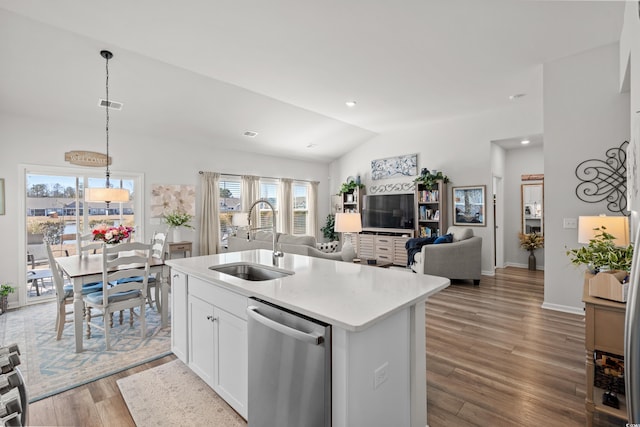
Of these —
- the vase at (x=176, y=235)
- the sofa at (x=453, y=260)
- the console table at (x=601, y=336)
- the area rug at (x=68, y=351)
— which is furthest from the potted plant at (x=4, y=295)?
the console table at (x=601, y=336)

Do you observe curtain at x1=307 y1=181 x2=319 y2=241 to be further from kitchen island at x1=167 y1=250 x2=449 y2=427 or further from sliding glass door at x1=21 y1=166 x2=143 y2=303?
kitchen island at x1=167 y1=250 x2=449 y2=427

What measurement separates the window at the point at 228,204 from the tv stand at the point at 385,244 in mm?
3161

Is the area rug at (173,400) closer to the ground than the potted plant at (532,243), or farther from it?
closer to the ground

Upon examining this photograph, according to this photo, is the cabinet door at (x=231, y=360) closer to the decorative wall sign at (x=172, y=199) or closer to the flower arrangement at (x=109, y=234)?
the flower arrangement at (x=109, y=234)

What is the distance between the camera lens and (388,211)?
7379 mm

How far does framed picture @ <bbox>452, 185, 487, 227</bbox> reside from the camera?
20.0 feet

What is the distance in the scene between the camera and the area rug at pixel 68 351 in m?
2.44

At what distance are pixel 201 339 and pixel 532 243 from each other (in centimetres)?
667

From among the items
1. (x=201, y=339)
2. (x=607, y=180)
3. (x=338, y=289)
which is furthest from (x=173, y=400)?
(x=607, y=180)

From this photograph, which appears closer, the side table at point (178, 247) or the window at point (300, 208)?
the side table at point (178, 247)

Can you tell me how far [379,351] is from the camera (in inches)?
56.7

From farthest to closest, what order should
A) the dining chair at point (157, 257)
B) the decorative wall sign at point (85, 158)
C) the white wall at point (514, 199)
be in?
1. the white wall at point (514, 199)
2. the decorative wall sign at point (85, 158)
3. the dining chair at point (157, 257)

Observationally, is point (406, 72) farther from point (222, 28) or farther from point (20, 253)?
point (20, 253)

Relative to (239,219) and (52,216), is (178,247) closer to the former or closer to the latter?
(239,219)
